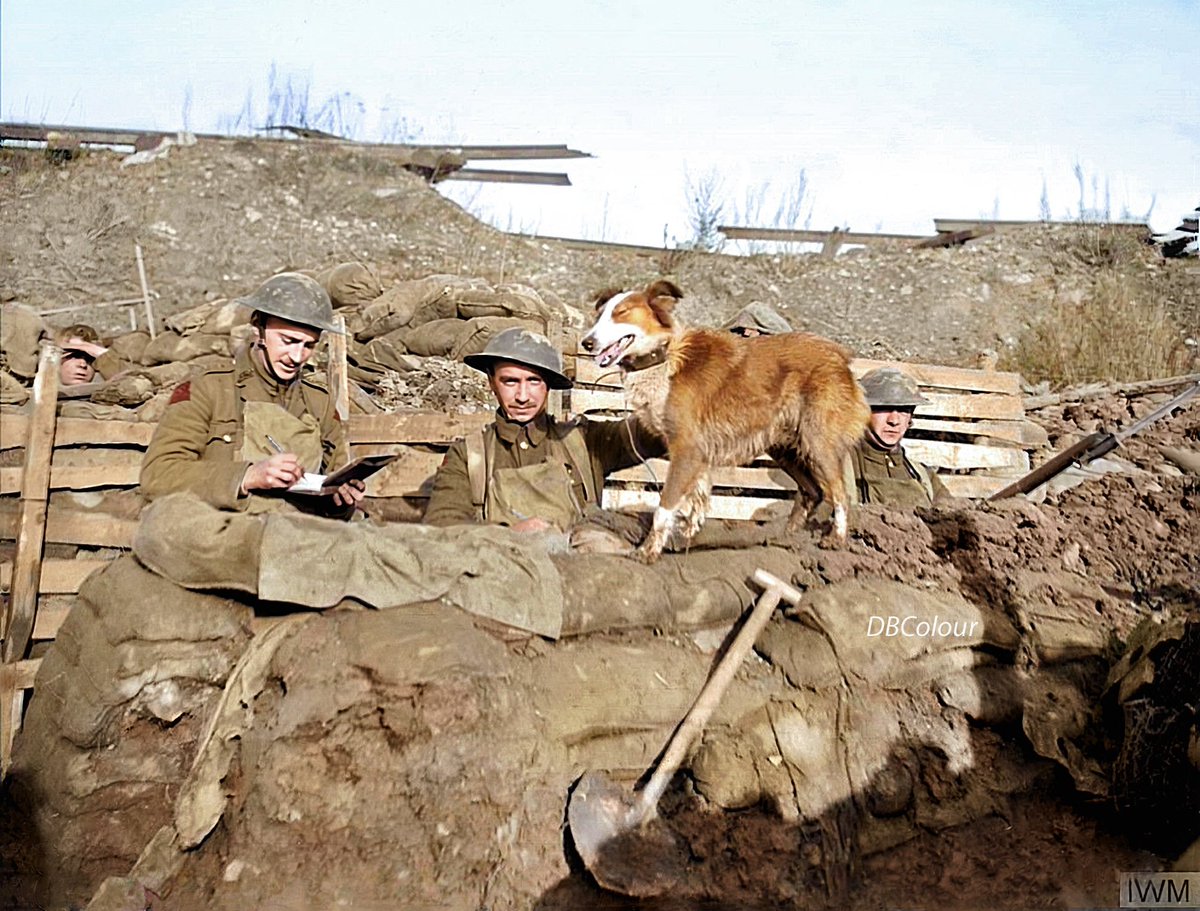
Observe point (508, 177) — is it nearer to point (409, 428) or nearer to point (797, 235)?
point (797, 235)

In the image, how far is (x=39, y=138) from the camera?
11000 mm

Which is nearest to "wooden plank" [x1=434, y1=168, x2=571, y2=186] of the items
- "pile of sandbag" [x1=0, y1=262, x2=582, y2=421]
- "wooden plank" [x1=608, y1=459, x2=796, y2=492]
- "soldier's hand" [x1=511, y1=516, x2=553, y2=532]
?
"pile of sandbag" [x1=0, y1=262, x2=582, y2=421]

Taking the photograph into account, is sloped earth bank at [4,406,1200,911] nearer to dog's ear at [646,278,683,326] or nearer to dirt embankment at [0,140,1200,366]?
dog's ear at [646,278,683,326]

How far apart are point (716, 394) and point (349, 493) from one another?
212 centimetres

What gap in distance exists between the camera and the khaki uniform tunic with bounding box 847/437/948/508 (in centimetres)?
681

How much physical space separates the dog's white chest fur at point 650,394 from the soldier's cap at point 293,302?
67.7 inches

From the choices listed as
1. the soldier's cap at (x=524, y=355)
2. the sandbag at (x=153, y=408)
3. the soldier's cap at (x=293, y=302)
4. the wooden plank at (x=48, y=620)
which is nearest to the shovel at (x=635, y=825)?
the soldier's cap at (x=524, y=355)

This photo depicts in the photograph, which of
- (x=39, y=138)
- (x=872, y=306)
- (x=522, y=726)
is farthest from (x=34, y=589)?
(x=872, y=306)

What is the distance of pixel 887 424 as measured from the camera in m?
6.94

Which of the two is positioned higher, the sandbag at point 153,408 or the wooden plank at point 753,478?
the sandbag at point 153,408

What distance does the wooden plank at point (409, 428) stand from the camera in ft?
24.9

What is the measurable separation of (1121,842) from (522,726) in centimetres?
314

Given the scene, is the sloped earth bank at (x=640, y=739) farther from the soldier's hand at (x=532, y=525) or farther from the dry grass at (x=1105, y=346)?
the dry grass at (x=1105, y=346)

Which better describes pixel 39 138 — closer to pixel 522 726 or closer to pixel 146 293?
pixel 146 293
